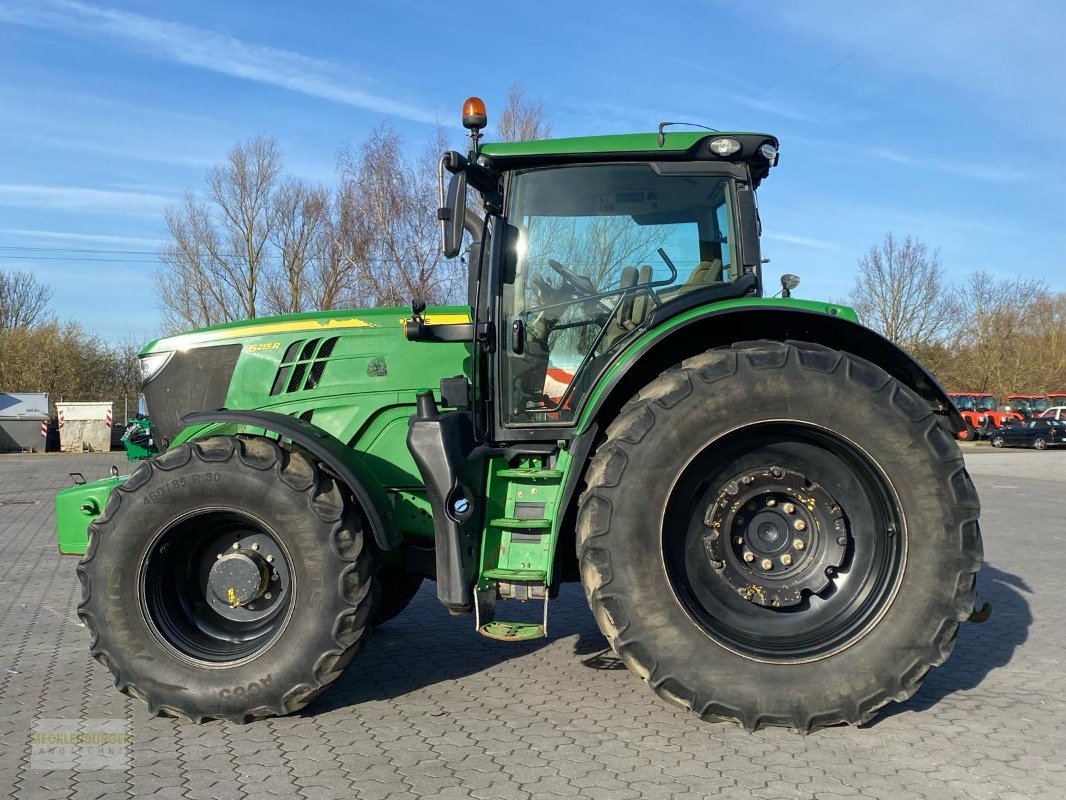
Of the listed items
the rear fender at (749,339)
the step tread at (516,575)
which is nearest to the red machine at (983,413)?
the rear fender at (749,339)

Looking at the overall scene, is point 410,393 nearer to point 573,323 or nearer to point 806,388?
point 573,323

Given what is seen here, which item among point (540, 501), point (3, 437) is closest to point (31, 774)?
point (540, 501)

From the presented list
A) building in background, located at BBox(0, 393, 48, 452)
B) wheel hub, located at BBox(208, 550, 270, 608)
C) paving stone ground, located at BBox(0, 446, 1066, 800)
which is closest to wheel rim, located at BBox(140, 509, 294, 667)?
wheel hub, located at BBox(208, 550, 270, 608)

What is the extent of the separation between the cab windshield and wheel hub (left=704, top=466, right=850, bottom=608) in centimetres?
88

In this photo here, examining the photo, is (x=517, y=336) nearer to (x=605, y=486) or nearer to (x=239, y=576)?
(x=605, y=486)

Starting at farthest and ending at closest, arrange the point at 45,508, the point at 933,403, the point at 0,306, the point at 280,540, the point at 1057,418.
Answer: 1. the point at 0,306
2. the point at 1057,418
3. the point at 45,508
4. the point at 933,403
5. the point at 280,540

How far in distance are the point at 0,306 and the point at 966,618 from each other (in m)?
49.7

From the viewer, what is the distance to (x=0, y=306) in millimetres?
A: 44250

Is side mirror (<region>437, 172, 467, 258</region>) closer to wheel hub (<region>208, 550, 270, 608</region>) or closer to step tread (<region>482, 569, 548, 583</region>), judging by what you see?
step tread (<region>482, 569, 548, 583</region>)

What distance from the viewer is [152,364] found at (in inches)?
198

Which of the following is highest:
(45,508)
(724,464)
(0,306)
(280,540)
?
(0,306)

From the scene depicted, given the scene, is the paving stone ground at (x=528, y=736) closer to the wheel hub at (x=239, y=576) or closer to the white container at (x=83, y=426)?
the wheel hub at (x=239, y=576)

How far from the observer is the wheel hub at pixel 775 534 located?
12.9 feet

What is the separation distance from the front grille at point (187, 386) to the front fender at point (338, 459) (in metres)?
0.66
